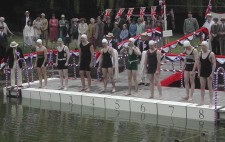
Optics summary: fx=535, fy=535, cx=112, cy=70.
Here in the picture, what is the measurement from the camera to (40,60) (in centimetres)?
1877

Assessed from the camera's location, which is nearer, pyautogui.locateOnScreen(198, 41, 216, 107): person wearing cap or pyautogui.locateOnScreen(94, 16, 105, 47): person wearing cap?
pyautogui.locateOnScreen(198, 41, 216, 107): person wearing cap

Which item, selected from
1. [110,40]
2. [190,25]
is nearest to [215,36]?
[190,25]

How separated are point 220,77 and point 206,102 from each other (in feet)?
16.1

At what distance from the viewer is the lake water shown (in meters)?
13.0

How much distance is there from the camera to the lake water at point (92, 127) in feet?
42.7

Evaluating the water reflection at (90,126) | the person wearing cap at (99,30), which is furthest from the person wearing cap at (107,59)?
the person wearing cap at (99,30)

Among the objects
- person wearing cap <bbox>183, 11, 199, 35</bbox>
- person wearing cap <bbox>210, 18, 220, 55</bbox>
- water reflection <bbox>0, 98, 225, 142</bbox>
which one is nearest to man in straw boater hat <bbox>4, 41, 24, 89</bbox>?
water reflection <bbox>0, 98, 225, 142</bbox>

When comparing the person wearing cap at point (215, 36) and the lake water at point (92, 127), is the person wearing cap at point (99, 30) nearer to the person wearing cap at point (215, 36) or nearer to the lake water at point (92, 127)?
the person wearing cap at point (215, 36)

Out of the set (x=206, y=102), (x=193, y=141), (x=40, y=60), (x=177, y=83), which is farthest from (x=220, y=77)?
(x=193, y=141)

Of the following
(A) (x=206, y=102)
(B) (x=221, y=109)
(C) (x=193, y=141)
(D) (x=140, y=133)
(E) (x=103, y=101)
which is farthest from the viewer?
(E) (x=103, y=101)

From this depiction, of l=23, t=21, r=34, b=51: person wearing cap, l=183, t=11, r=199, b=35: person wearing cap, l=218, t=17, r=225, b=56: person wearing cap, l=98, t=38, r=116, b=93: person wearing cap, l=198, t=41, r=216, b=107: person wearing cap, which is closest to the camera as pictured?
l=198, t=41, r=216, b=107: person wearing cap

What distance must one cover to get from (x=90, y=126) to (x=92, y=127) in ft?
0.50

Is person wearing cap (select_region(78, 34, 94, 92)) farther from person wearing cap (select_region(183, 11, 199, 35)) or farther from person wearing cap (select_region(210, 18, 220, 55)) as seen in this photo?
person wearing cap (select_region(183, 11, 199, 35))

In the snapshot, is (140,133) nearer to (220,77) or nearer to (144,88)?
(144,88)
